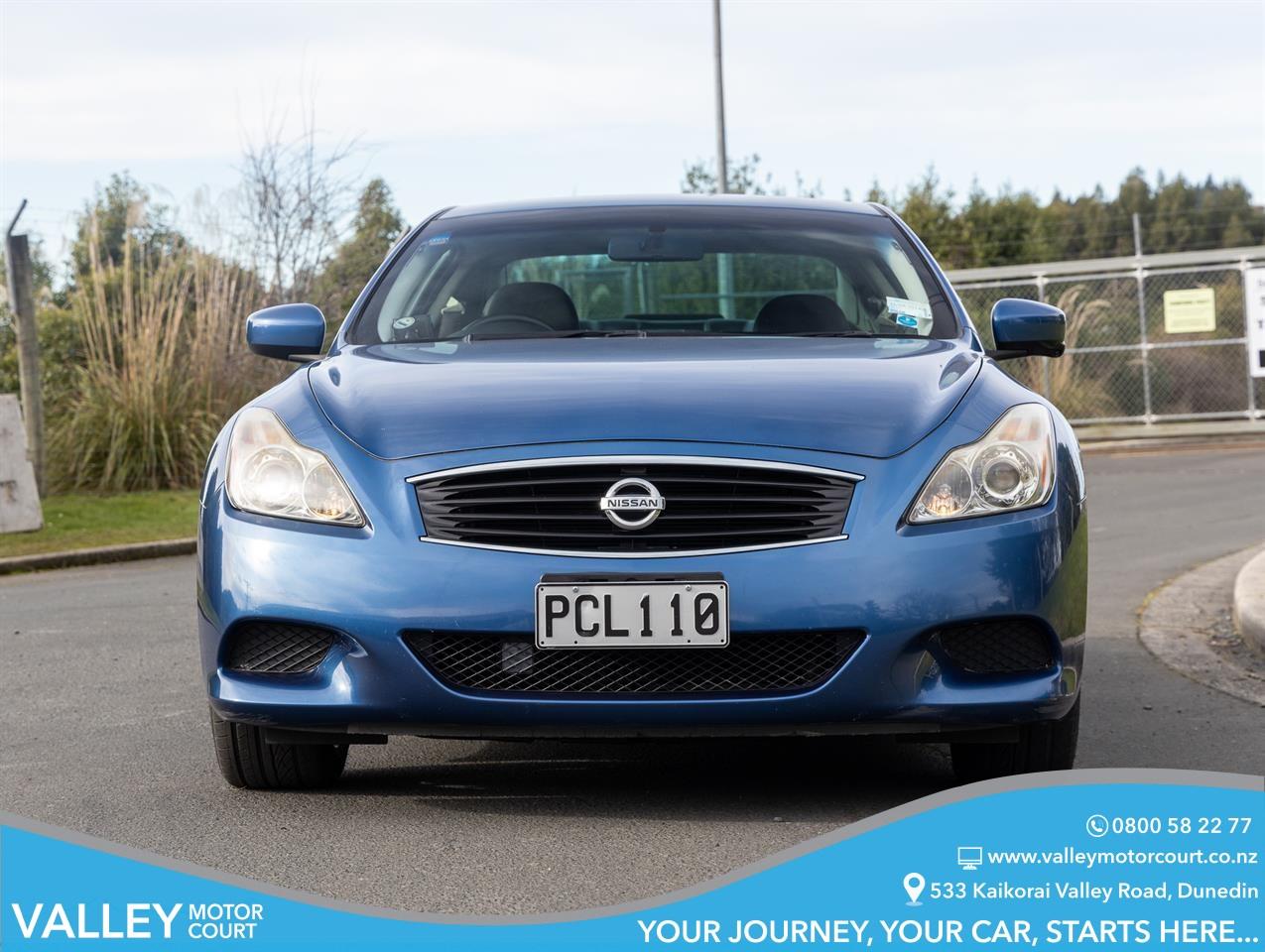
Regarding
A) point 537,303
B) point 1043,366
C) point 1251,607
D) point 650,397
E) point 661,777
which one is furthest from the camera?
point 1043,366

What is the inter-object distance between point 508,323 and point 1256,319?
18.0m

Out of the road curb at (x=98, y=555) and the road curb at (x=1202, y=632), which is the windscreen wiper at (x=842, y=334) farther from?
the road curb at (x=98, y=555)

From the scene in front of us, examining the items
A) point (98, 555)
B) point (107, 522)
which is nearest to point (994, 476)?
point (98, 555)

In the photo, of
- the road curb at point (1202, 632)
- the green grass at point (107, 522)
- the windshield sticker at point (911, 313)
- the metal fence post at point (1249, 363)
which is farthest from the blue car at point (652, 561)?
the metal fence post at point (1249, 363)

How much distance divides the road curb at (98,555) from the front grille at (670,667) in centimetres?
836

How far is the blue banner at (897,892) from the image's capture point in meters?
2.78

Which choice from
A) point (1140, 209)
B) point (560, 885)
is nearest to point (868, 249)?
point (560, 885)

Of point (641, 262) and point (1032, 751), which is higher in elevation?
point (641, 262)

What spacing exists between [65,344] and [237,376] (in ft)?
5.81

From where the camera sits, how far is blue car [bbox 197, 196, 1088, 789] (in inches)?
153

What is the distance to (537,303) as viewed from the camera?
17.8 feet

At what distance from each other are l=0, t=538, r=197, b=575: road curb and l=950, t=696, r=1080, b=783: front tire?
850cm

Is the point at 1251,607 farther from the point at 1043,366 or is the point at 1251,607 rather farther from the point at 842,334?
the point at 1043,366

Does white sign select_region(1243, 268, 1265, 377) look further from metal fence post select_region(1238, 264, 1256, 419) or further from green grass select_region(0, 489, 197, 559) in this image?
green grass select_region(0, 489, 197, 559)
